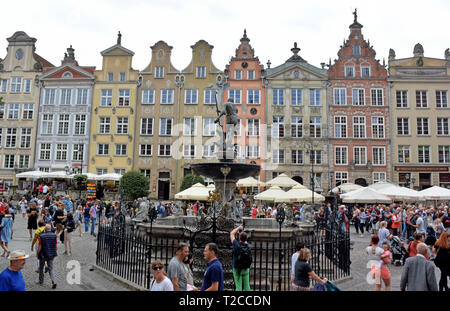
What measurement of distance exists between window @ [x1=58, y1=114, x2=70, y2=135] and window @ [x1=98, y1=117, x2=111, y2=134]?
12.5ft

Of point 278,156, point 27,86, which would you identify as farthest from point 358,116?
point 27,86

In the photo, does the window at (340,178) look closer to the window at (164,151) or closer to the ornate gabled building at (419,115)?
the ornate gabled building at (419,115)

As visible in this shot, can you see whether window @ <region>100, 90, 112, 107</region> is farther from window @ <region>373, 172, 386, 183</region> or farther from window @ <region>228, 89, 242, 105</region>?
window @ <region>373, 172, 386, 183</region>

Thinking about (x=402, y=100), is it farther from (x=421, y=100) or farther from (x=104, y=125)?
(x=104, y=125)

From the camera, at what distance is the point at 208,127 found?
39.0m

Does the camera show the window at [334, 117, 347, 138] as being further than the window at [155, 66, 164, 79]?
No

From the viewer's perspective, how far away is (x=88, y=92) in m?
40.1

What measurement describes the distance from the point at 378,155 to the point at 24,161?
39.3 metres

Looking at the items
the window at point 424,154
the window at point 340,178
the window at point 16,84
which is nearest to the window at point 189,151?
the window at point 340,178

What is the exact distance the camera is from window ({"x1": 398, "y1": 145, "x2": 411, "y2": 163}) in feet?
123

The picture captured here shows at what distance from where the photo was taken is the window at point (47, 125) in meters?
40.1

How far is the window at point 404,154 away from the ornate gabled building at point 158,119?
79.8 feet

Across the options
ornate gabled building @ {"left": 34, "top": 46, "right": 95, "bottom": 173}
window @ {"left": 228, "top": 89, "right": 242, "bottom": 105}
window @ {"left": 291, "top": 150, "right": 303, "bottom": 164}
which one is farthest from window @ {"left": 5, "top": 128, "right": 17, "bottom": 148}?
window @ {"left": 291, "top": 150, "right": 303, "bottom": 164}
